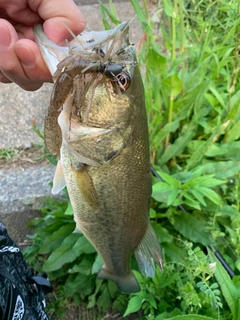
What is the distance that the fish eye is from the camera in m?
0.97

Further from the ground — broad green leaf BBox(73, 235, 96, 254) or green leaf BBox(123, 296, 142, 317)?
broad green leaf BBox(73, 235, 96, 254)

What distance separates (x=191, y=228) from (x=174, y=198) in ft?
0.82

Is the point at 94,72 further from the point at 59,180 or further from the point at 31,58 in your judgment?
the point at 59,180

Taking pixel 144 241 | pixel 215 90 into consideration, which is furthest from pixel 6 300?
pixel 215 90

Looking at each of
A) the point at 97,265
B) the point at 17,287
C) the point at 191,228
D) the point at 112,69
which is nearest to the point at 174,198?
the point at 191,228

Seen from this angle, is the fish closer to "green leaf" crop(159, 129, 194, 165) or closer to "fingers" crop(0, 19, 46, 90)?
"fingers" crop(0, 19, 46, 90)

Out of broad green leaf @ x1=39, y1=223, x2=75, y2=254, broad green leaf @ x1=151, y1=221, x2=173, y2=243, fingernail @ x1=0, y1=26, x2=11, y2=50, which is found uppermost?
fingernail @ x1=0, y1=26, x2=11, y2=50

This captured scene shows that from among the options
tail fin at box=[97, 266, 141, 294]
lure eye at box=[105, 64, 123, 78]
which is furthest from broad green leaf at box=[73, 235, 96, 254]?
lure eye at box=[105, 64, 123, 78]

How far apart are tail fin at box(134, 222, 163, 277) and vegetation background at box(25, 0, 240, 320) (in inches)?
10.6

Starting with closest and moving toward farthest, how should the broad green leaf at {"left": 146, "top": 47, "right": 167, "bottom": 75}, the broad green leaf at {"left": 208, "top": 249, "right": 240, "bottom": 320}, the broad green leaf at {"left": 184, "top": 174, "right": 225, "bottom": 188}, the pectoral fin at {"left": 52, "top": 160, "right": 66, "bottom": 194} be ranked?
the pectoral fin at {"left": 52, "top": 160, "right": 66, "bottom": 194} < the broad green leaf at {"left": 208, "top": 249, "right": 240, "bottom": 320} < the broad green leaf at {"left": 184, "top": 174, "right": 225, "bottom": 188} < the broad green leaf at {"left": 146, "top": 47, "right": 167, "bottom": 75}

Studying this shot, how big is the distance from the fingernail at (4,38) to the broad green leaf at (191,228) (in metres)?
1.13

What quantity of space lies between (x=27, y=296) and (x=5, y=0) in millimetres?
1095

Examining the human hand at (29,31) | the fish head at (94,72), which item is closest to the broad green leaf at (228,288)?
the fish head at (94,72)

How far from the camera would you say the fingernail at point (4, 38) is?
104cm
